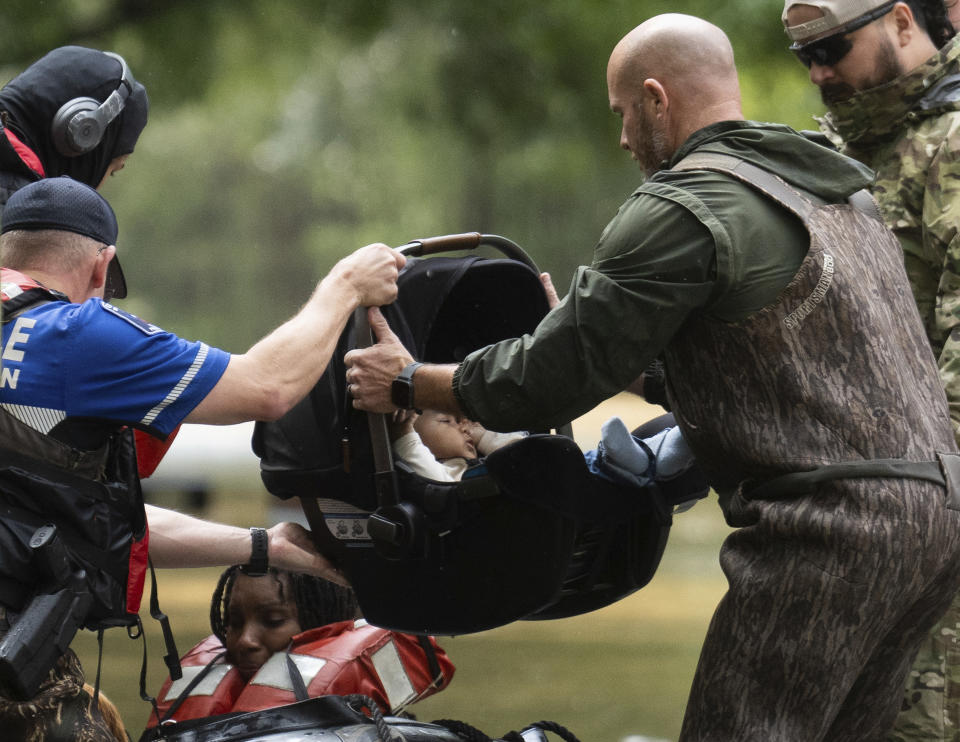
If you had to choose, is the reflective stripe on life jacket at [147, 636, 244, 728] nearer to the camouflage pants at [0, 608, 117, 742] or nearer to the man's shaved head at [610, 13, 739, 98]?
the camouflage pants at [0, 608, 117, 742]

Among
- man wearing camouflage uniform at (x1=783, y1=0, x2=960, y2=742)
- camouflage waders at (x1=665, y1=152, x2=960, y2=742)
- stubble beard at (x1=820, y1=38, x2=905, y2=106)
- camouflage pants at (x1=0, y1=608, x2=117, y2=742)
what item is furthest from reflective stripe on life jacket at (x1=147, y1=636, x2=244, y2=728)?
stubble beard at (x1=820, y1=38, x2=905, y2=106)

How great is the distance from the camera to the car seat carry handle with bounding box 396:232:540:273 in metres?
3.19

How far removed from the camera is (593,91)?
11.0 meters

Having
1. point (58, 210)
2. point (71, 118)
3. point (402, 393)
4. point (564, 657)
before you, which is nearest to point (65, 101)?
point (71, 118)

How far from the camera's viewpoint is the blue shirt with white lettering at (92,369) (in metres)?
2.70

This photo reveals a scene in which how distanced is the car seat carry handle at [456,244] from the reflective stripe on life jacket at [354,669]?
1.00m

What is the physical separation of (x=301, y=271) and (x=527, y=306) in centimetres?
929

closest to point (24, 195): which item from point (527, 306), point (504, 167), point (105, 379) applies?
point (105, 379)

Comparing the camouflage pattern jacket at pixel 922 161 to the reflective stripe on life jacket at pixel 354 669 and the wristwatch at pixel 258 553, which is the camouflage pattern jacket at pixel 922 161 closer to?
the reflective stripe on life jacket at pixel 354 669

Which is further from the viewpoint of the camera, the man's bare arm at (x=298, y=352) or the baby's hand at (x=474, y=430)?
the baby's hand at (x=474, y=430)

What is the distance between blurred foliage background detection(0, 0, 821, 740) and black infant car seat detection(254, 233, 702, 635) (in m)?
6.35

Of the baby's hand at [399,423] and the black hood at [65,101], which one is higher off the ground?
the black hood at [65,101]

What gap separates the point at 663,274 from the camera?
256 cm

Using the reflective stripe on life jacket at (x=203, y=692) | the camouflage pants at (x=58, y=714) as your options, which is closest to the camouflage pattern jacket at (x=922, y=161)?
the reflective stripe on life jacket at (x=203, y=692)
